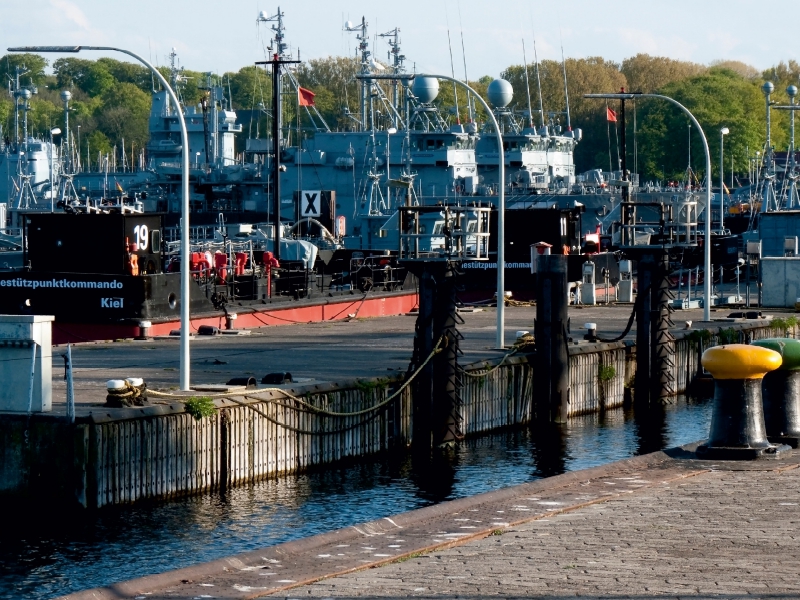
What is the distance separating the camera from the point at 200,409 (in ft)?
55.6

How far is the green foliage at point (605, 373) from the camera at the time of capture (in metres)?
26.8

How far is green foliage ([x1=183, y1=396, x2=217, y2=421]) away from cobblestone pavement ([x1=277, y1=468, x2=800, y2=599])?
6038 mm

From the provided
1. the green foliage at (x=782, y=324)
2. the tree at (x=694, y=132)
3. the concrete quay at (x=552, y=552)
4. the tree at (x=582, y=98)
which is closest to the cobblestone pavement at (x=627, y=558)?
the concrete quay at (x=552, y=552)

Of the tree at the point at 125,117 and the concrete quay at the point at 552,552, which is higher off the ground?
the tree at the point at 125,117

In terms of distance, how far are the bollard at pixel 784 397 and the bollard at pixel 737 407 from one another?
35.5 inches

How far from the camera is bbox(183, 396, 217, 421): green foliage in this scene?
1691 cm

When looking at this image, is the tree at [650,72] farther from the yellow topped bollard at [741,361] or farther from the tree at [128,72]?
the yellow topped bollard at [741,361]

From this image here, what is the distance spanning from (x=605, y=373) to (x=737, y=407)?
467 inches

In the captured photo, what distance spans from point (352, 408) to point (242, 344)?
278 inches

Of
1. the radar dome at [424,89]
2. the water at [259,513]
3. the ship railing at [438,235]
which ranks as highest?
the radar dome at [424,89]

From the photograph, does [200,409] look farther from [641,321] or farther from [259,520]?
[641,321]

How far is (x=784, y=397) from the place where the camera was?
53.2 ft

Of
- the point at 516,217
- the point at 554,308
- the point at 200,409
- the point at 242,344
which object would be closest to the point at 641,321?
the point at 554,308

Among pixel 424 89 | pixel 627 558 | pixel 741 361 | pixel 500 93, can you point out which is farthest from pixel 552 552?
pixel 500 93
